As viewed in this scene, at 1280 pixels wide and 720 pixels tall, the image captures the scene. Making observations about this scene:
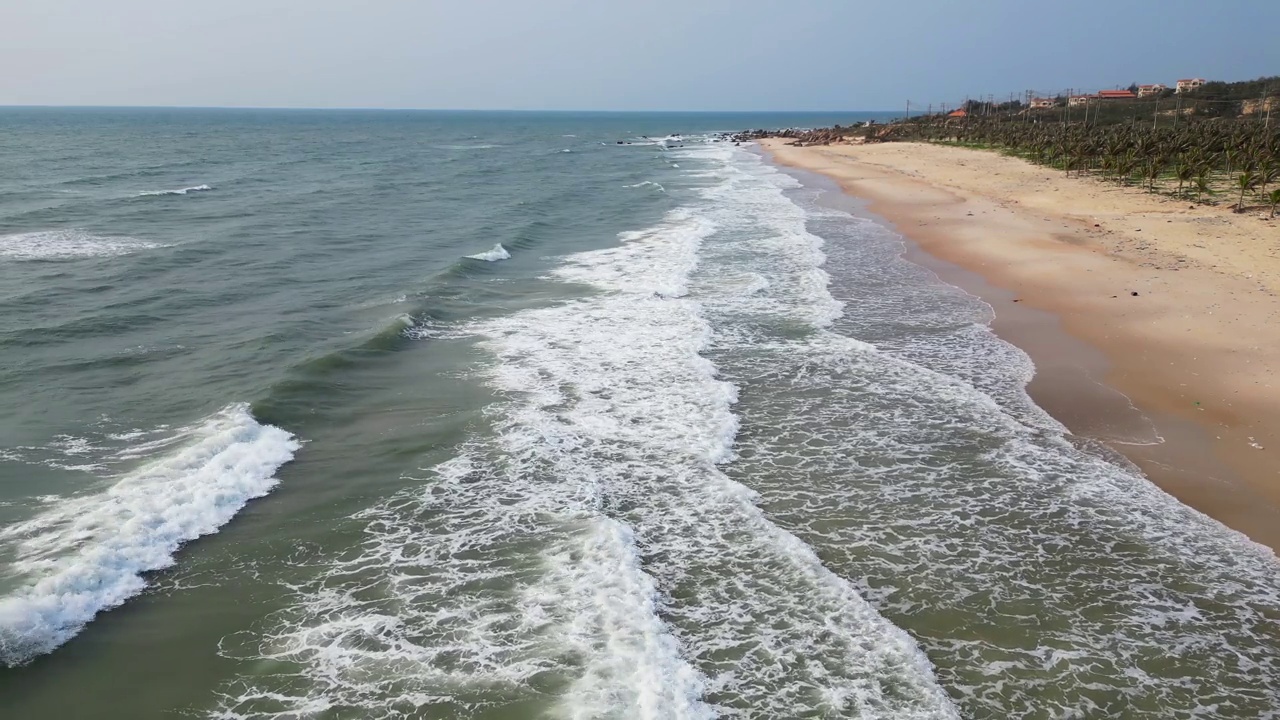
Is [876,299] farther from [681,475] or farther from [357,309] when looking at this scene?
[357,309]

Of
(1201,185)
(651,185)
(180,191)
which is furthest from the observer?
(651,185)

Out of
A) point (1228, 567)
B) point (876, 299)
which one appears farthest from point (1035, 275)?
point (1228, 567)

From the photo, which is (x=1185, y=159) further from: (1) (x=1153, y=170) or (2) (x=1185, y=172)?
(2) (x=1185, y=172)

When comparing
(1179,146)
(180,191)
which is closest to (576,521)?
(180,191)

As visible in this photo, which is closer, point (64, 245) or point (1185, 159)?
point (64, 245)

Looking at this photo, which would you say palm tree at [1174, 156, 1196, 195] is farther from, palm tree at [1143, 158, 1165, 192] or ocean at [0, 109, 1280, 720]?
ocean at [0, 109, 1280, 720]

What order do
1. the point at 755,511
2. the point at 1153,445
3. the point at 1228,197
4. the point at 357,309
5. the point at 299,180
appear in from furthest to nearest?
the point at 299,180
the point at 1228,197
the point at 357,309
the point at 1153,445
the point at 755,511

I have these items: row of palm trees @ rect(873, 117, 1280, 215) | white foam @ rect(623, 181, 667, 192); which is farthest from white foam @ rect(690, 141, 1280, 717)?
white foam @ rect(623, 181, 667, 192)
